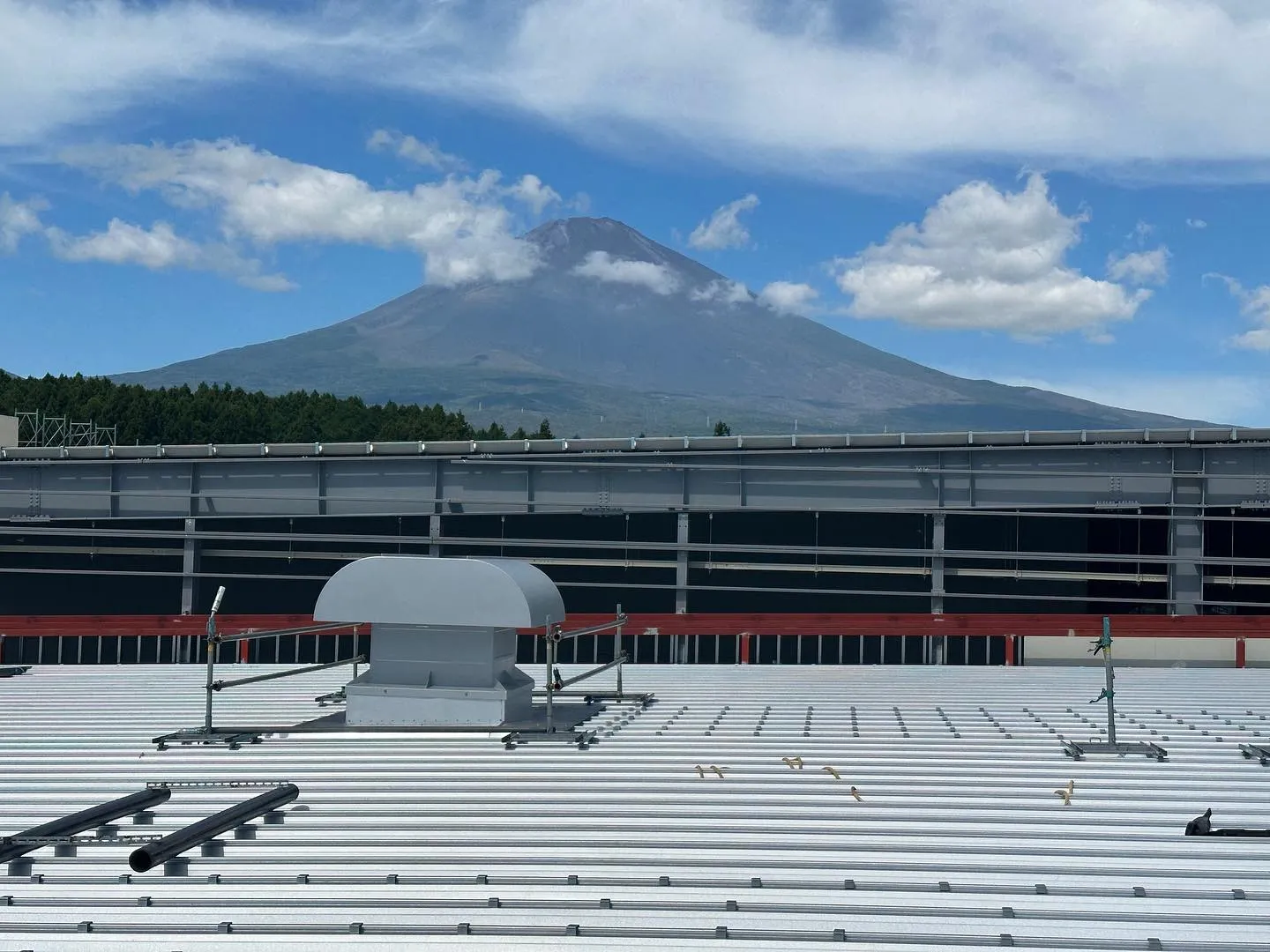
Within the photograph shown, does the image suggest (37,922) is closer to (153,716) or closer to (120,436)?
(153,716)

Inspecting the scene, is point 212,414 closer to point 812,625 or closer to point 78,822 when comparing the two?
point 812,625

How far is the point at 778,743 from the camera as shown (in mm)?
13953

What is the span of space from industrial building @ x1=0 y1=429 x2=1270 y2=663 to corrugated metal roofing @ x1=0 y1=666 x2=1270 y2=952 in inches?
1051

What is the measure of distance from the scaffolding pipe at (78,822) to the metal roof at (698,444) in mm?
32391

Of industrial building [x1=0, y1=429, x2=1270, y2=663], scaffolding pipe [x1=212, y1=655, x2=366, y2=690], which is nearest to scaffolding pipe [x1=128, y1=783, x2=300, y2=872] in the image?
scaffolding pipe [x1=212, y1=655, x2=366, y2=690]

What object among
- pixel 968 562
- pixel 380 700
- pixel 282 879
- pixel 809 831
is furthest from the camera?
pixel 968 562

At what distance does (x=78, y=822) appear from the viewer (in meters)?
8.66

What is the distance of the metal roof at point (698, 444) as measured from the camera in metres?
42.8

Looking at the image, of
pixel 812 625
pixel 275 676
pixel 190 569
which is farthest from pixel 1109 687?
pixel 190 569

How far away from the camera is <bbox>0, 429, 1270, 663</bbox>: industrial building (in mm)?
43531

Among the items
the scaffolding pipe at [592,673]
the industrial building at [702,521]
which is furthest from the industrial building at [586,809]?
the industrial building at [702,521]

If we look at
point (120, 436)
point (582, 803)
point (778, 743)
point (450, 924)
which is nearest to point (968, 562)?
point (778, 743)

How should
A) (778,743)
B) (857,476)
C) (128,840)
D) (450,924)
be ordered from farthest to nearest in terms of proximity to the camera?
(857,476), (778,743), (128,840), (450,924)

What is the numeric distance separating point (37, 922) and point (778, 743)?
822 cm
